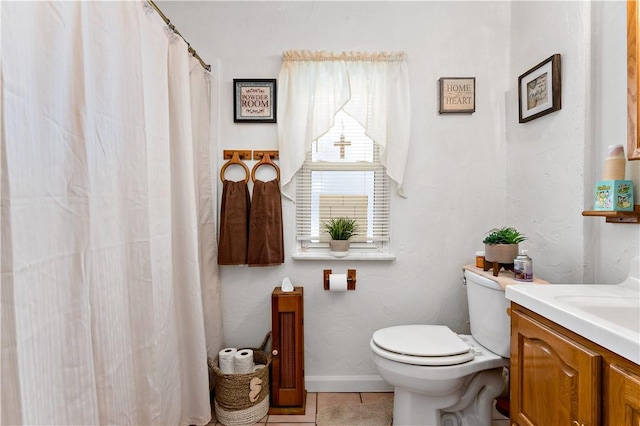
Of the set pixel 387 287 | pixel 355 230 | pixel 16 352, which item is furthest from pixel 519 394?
pixel 16 352

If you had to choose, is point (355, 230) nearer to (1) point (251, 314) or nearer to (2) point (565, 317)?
(1) point (251, 314)

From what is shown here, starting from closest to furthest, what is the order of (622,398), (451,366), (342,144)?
(622,398) → (451,366) → (342,144)

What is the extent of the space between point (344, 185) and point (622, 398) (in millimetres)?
1555

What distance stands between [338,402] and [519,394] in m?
1.07

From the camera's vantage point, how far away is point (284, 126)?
2.01m

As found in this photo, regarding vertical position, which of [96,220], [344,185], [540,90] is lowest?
[96,220]

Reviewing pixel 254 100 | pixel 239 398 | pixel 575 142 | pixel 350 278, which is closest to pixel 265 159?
pixel 254 100

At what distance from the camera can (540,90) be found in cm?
170

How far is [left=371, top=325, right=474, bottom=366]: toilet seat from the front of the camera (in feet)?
4.83

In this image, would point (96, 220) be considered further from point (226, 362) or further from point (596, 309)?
point (596, 309)

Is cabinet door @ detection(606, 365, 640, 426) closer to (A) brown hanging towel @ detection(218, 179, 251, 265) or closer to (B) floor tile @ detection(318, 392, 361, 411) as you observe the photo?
(B) floor tile @ detection(318, 392, 361, 411)

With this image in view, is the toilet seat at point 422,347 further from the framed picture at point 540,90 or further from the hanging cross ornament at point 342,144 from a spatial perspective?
the framed picture at point 540,90

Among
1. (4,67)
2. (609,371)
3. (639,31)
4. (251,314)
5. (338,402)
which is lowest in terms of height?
(338,402)

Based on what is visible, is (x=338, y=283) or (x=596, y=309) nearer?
(x=596, y=309)
